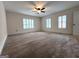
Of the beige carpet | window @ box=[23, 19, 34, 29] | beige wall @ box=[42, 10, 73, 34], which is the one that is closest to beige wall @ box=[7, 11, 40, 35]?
window @ box=[23, 19, 34, 29]

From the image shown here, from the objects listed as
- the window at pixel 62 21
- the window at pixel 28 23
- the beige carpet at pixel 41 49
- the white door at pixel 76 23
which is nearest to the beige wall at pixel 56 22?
the window at pixel 62 21

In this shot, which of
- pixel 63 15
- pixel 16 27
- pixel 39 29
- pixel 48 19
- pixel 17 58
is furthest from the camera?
pixel 39 29

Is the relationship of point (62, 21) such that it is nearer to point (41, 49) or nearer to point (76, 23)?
point (76, 23)

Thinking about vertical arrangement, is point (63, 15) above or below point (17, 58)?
above

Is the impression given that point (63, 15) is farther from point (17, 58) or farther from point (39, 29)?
point (17, 58)

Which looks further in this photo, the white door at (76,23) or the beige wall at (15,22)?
the beige wall at (15,22)

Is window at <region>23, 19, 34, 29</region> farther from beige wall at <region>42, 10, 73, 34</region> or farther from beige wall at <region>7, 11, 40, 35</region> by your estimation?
beige wall at <region>42, 10, 73, 34</region>

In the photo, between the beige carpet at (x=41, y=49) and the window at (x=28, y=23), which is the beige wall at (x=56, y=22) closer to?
the window at (x=28, y=23)

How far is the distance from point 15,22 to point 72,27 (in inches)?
216

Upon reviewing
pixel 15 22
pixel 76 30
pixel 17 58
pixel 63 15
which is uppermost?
pixel 63 15

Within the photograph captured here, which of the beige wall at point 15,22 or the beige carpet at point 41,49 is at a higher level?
the beige wall at point 15,22

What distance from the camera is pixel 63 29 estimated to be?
25.2 feet

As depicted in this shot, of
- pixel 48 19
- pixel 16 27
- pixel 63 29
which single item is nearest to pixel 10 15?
pixel 16 27

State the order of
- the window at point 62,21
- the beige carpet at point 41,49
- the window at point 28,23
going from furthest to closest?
the window at point 28,23 < the window at point 62,21 < the beige carpet at point 41,49
